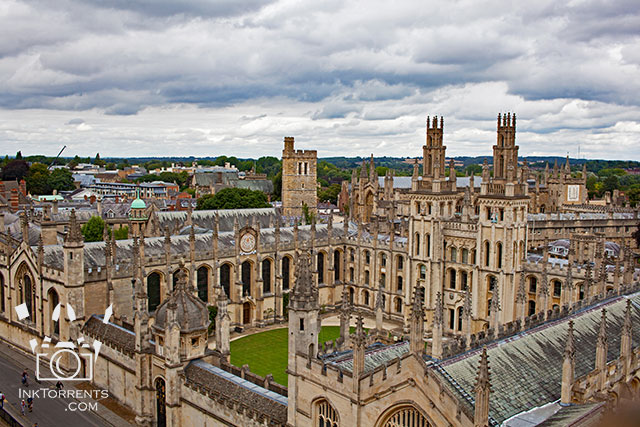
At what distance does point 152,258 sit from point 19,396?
1357cm

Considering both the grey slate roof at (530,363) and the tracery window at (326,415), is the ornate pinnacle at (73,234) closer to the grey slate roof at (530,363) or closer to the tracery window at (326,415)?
the tracery window at (326,415)

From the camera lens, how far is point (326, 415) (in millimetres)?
20578

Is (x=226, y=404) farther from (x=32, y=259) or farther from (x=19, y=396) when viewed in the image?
(x=32, y=259)

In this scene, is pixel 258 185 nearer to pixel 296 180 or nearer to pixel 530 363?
pixel 296 180

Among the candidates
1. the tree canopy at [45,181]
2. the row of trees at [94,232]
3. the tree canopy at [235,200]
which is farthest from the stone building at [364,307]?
the tree canopy at [45,181]

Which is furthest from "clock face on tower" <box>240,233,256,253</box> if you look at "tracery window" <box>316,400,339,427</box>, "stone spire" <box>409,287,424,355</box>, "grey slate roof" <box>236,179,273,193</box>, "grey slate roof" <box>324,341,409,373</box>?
"grey slate roof" <box>236,179,273,193</box>

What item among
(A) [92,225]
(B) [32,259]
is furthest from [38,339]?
(A) [92,225]

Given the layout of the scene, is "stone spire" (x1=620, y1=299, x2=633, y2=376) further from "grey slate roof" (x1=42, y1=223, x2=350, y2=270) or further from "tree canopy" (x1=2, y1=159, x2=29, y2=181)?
"tree canopy" (x1=2, y1=159, x2=29, y2=181)

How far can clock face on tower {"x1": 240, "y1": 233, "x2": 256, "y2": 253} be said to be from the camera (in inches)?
1941

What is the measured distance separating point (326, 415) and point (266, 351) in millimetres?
22892

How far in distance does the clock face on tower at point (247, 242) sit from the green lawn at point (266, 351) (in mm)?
7411

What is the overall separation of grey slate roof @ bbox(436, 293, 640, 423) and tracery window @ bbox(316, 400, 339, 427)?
4347 millimetres

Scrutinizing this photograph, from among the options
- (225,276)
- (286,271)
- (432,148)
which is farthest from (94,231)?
(432,148)

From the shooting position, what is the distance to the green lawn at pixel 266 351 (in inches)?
1513
